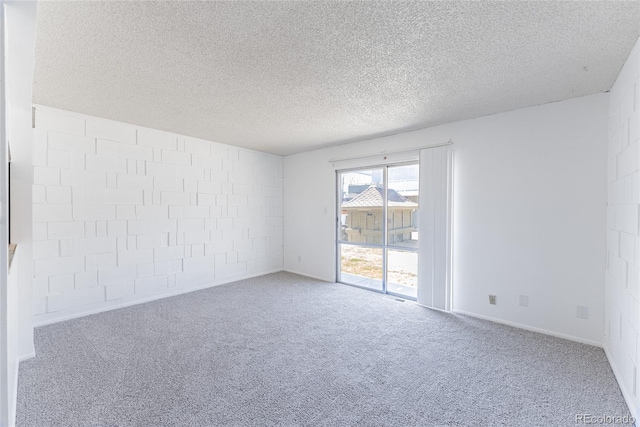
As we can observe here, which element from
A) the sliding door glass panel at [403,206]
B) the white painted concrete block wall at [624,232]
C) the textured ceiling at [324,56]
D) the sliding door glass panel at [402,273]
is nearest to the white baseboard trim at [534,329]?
the white painted concrete block wall at [624,232]

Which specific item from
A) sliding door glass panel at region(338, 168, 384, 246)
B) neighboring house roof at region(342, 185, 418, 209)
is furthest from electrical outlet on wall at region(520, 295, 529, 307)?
sliding door glass panel at region(338, 168, 384, 246)

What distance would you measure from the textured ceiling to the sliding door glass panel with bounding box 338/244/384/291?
92.5 inches

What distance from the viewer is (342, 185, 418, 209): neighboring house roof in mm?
4356

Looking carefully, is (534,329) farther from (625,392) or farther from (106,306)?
(106,306)

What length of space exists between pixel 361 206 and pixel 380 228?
53 centimetres

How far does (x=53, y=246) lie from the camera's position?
325 centimetres

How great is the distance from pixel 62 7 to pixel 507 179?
13.4ft

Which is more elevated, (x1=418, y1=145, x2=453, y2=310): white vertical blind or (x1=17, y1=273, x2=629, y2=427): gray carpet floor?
(x1=418, y1=145, x2=453, y2=310): white vertical blind

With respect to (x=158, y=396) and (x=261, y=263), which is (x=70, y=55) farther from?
(x=261, y=263)

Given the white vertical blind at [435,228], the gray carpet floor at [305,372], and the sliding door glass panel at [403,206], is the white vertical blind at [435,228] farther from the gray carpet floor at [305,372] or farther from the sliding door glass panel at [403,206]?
the gray carpet floor at [305,372]

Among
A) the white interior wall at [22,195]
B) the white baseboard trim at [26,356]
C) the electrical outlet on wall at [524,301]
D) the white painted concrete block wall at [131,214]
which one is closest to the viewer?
the white interior wall at [22,195]

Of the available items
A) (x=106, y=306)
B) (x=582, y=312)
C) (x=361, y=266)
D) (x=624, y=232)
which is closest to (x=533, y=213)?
(x=624, y=232)

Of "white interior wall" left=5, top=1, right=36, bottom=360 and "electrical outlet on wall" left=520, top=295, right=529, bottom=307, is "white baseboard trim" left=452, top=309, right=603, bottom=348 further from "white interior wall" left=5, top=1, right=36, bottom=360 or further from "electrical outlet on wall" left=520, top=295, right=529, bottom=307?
"white interior wall" left=5, top=1, right=36, bottom=360

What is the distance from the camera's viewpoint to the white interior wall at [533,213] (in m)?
2.77
